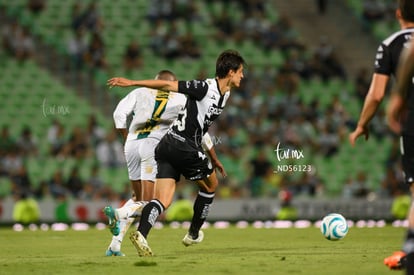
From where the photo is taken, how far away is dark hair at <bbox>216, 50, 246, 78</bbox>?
37.6 feet

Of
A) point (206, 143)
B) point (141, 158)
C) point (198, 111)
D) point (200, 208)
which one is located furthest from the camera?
point (141, 158)

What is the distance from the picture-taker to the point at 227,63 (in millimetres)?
11500

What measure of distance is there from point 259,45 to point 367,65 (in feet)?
10.6

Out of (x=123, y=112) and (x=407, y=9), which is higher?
(x=407, y=9)

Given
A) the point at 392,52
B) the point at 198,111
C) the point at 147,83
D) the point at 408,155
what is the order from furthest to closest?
the point at 198,111 < the point at 147,83 < the point at 392,52 < the point at 408,155

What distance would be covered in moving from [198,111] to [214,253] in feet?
5.61

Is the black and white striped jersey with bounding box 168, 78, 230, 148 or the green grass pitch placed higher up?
the black and white striped jersey with bounding box 168, 78, 230, 148

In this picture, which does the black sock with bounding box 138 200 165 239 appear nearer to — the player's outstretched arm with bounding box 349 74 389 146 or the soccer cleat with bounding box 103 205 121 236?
the soccer cleat with bounding box 103 205 121 236

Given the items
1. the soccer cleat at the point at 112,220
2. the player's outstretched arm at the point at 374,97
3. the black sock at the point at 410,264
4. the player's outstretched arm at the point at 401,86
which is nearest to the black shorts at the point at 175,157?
the soccer cleat at the point at 112,220

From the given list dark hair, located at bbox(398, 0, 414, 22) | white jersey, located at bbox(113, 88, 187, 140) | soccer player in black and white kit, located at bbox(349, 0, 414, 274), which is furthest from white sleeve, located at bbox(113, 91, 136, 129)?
dark hair, located at bbox(398, 0, 414, 22)

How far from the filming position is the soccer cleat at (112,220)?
36.5 ft

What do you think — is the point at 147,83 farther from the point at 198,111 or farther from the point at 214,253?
the point at 214,253

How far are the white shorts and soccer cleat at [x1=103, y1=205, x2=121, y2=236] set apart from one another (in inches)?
49.6

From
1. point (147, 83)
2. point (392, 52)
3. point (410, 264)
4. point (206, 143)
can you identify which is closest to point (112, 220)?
point (206, 143)
